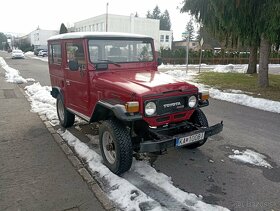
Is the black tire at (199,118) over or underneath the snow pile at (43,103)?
over

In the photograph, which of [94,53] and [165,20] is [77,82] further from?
[165,20]

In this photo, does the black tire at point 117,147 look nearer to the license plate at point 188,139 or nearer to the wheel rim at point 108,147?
the wheel rim at point 108,147

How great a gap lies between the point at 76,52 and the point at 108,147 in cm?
202

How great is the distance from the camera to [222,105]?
32.4 ft

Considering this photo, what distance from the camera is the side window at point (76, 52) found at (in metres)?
5.27

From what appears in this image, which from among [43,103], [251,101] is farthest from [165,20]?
[43,103]

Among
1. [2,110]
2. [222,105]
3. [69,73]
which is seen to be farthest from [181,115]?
[2,110]

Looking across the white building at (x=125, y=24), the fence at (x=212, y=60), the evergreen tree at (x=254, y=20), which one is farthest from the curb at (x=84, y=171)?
the white building at (x=125, y=24)

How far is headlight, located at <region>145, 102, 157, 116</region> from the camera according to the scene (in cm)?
419

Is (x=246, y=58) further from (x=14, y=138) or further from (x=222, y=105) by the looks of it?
(x=14, y=138)

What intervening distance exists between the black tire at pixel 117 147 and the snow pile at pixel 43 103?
309cm

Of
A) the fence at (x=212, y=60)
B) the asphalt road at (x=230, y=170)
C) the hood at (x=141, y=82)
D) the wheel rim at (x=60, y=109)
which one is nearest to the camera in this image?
the asphalt road at (x=230, y=170)

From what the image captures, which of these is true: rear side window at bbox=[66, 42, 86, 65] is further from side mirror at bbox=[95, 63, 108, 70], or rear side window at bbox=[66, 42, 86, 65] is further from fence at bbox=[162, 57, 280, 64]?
fence at bbox=[162, 57, 280, 64]

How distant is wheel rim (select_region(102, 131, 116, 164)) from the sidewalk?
577 mm
